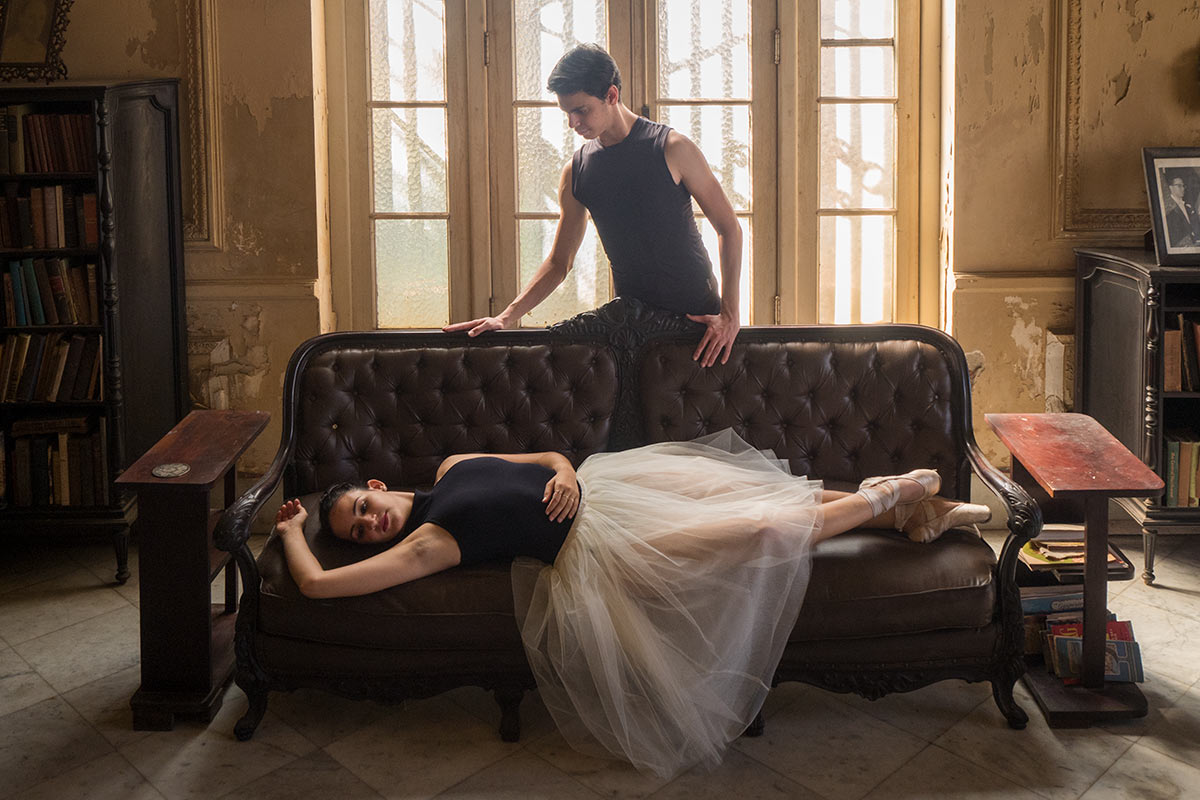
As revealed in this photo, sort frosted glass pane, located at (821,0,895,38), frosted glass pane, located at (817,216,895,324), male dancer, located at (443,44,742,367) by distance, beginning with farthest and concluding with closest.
A: 1. frosted glass pane, located at (817,216,895,324)
2. frosted glass pane, located at (821,0,895,38)
3. male dancer, located at (443,44,742,367)

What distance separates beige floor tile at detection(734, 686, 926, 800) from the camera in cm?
253

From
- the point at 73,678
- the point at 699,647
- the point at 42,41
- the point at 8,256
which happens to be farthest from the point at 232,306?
the point at 699,647

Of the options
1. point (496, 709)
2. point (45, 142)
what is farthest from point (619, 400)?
point (45, 142)

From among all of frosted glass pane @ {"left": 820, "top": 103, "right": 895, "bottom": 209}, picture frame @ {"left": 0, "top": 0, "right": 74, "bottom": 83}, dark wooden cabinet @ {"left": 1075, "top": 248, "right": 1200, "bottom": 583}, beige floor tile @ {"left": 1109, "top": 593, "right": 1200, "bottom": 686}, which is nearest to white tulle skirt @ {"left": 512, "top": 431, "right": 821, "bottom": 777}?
beige floor tile @ {"left": 1109, "top": 593, "right": 1200, "bottom": 686}

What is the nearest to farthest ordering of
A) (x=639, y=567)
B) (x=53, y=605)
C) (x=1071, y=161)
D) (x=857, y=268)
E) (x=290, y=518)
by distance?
1. (x=639, y=567)
2. (x=290, y=518)
3. (x=53, y=605)
4. (x=1071, y=161)
5. (x=857, y=268)

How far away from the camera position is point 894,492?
2824 mm

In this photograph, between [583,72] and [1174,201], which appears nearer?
[583,72]

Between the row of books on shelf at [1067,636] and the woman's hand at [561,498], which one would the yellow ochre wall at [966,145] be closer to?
the row of books on shelf at [1067,636]

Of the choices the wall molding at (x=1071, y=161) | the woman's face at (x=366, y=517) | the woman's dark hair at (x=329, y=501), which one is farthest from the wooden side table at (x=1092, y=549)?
the woman's dark hair at (x=329, y=501)

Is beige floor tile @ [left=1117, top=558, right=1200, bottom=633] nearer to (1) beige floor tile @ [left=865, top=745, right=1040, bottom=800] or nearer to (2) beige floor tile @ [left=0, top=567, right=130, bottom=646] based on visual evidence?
(1) beige floor tile @ [left=865, top=745, right=1040, bottom=800]

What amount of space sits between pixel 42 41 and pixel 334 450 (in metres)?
2.05

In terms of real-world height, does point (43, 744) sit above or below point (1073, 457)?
below

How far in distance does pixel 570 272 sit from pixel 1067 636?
234cm

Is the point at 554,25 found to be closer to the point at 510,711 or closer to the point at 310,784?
the point at 510,711
